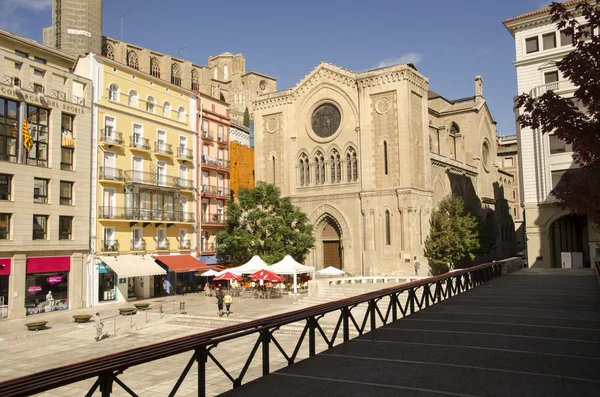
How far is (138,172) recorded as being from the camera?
36906 mm

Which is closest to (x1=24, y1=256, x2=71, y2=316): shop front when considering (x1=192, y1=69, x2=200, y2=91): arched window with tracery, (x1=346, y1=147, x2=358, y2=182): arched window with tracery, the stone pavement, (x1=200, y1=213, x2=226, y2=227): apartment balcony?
(x1=200, y1=213, x2=226, y2=227): apartment balcony

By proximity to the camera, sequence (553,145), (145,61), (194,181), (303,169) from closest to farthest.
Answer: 1. (553,145)
2. (194,181)
3. (303,169)
4. (145,61)

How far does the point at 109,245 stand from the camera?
3453 centimetres

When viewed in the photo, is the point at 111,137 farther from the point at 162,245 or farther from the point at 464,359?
the point at 464,359

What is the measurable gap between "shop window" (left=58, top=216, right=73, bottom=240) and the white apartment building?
30439 mm

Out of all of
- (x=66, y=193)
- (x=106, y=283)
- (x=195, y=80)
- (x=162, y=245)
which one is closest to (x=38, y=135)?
(x=66, y=193)

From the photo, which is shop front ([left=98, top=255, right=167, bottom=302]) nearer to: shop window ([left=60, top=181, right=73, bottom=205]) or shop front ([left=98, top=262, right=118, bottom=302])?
shop front ([left=98, top=262, right=118, bottom=302])

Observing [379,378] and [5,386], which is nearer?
[5,386]

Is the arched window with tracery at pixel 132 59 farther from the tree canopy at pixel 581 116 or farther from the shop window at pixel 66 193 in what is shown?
the tree canopy at pixel 581 116

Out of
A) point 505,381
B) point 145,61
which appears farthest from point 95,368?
point 145,61

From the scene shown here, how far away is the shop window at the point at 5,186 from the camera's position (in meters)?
28.8

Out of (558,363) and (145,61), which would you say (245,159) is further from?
(558,363)

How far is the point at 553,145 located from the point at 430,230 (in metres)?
11.0

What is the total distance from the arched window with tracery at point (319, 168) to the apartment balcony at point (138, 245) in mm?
16108
